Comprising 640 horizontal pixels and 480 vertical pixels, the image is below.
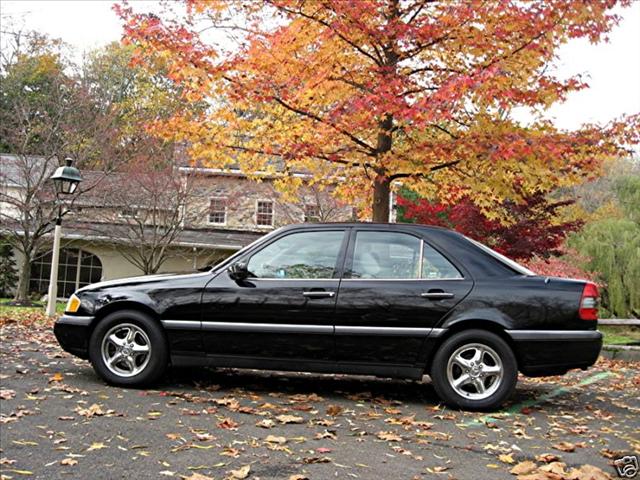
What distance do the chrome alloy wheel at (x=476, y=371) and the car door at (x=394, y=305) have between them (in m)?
0.34

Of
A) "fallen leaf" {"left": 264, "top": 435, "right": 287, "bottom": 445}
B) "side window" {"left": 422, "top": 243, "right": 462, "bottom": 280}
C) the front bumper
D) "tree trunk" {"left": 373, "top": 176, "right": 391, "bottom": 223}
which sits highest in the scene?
"tree trunk" {"left": 373, "top": 176, "right": 391, "bottom": 223}

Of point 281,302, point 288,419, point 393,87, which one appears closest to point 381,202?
point 393,87

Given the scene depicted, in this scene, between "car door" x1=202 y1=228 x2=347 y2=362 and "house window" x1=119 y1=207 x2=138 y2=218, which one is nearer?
"car door" x1=202 y1=228 x2=347 y2=362

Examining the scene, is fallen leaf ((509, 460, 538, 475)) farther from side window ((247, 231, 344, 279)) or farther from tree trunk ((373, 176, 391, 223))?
tree trunk ((373, 176, 391, 223))

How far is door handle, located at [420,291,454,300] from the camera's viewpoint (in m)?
5.77

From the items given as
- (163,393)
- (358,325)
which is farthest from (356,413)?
(163,393)

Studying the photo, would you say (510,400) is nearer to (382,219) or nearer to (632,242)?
(382,219)

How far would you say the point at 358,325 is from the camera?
19.1ft

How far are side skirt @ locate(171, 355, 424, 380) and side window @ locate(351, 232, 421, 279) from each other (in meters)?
0.80

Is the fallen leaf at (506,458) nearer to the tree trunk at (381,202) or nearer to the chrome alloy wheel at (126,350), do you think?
the chrome alloy wheel at (126,350)

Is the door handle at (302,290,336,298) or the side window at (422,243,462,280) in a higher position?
the side window at (422,243,462,280)

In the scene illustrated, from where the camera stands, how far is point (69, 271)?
27.2 metres

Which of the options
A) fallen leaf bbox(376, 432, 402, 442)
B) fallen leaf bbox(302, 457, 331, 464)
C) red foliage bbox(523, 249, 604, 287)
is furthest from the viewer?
red foliage bbox(523, 249, 604, 287)

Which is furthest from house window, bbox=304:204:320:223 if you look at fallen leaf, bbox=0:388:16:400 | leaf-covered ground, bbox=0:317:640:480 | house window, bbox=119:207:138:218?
fallen leaf, bbox=0:388:16:400
